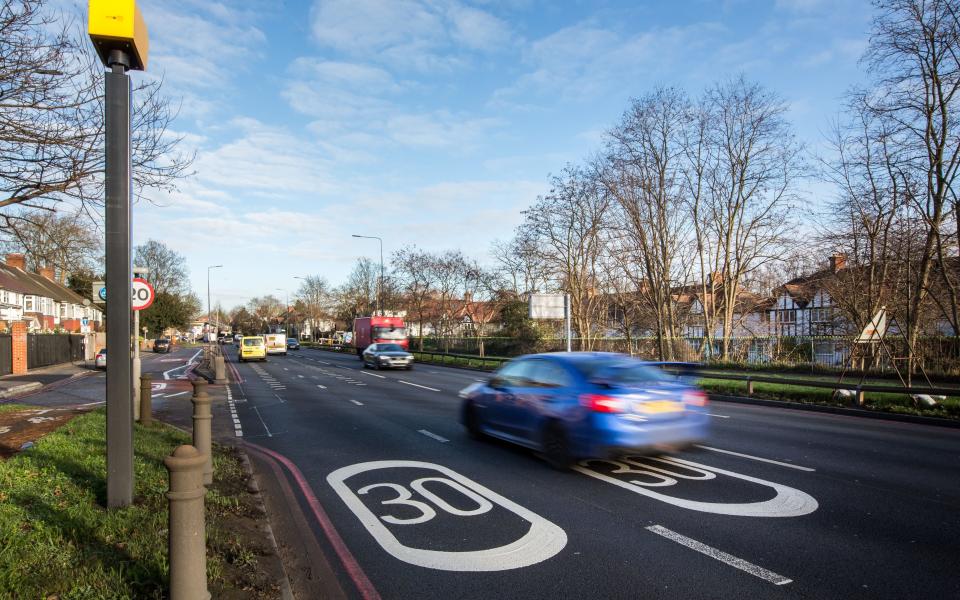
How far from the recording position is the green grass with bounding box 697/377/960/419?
12430mm

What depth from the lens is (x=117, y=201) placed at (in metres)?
4.91

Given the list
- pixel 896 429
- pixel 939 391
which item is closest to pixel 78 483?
pixel 896 429

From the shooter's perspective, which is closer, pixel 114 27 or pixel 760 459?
pixel 114 27

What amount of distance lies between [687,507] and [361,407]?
9.87 m

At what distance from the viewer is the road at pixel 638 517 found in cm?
413

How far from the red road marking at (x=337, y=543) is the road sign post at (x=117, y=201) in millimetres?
1768

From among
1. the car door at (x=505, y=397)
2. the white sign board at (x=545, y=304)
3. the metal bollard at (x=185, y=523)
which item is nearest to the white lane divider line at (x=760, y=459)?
the car door at (x=505, y=397)

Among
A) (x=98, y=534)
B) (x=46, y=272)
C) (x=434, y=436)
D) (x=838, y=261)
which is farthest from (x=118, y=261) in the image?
(x=46, y=272)

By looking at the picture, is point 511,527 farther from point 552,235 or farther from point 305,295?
point 305,295

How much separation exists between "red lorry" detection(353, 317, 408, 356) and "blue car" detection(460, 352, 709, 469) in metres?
32.4

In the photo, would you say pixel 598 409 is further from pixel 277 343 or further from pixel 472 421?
pixel 277 343

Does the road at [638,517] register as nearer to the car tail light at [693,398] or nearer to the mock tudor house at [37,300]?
the car tail light at [693,398]

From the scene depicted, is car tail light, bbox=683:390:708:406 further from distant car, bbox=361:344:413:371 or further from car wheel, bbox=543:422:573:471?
distant car, bbox=361:344:413:371

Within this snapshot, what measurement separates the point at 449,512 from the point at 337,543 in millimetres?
1169
